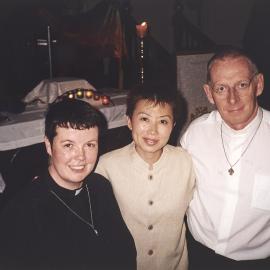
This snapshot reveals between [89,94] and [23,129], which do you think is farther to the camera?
[89,94]

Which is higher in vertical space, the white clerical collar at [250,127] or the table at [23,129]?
the white clerical collar at [250,127]

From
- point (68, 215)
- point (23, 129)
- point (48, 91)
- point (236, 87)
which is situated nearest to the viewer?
point (68, 215)

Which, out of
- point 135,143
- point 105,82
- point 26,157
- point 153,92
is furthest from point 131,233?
point 105,82

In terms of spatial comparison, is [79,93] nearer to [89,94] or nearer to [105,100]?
[89,94]

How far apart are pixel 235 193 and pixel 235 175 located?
0.45 feet

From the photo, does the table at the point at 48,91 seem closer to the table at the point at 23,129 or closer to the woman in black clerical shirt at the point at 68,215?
the table at the point at 23,129

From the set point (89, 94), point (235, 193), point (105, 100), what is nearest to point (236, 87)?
point (235, 193)

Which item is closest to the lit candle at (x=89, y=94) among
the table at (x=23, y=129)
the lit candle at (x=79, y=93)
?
the lit candle at (x=79, y=93)

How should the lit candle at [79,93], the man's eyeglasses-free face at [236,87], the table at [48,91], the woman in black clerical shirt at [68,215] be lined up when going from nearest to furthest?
the woman in black clerical shirt at [68,215], the man's eyeglasses-free face at [236,87], the lit candle at [79,93], the table at [48,91]

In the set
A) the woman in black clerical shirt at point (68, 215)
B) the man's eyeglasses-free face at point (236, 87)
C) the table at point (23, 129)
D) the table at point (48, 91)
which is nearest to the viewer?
the woman in black clerical shirt at point (68, 215)

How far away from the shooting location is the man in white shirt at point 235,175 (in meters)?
2.41

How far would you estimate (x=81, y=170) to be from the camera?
1.97 metres

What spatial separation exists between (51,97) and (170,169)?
282cm

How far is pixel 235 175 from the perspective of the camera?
2.45m
